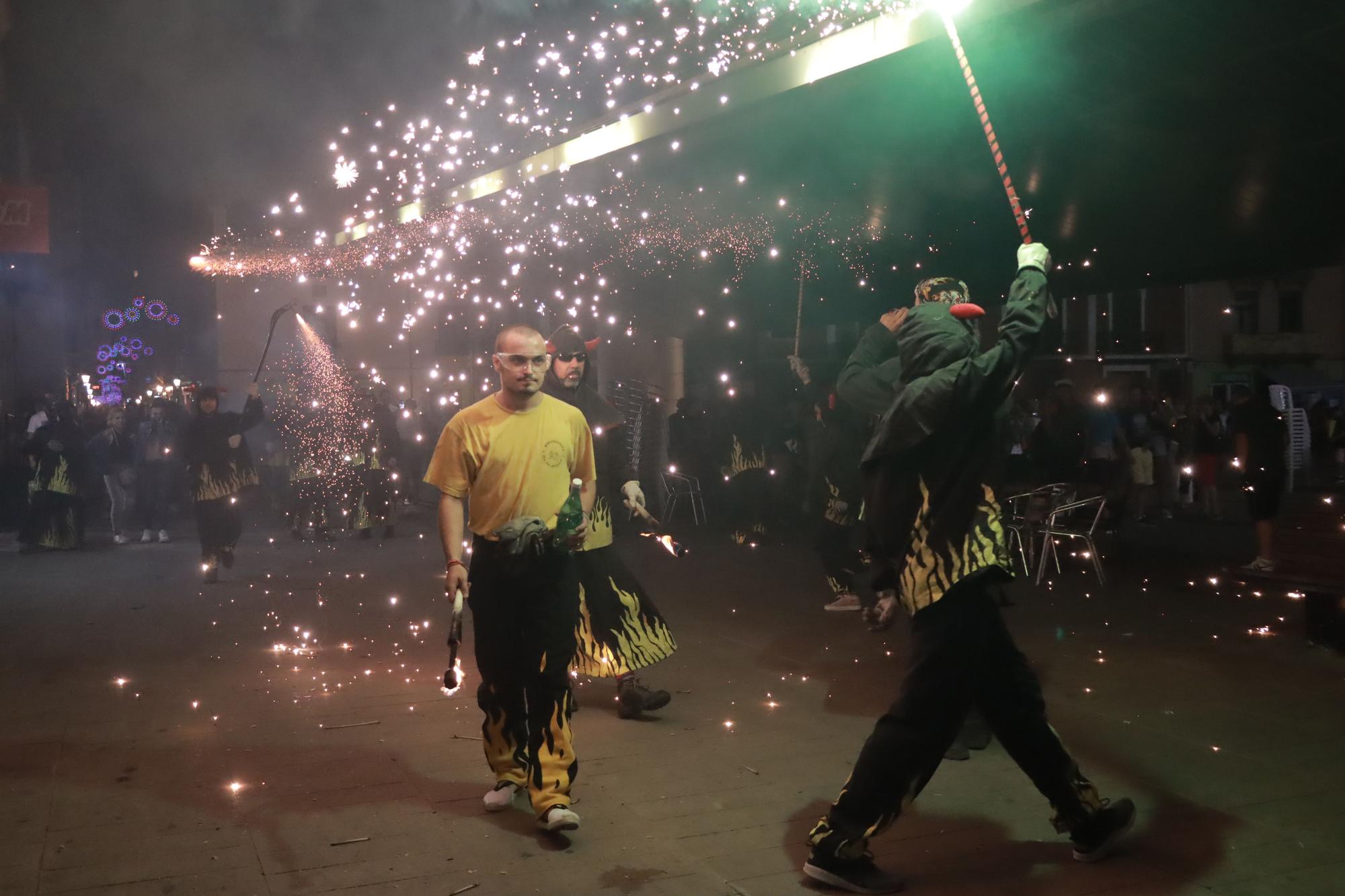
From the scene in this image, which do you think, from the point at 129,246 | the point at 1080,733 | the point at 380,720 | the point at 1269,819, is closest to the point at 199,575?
the point at 380,720

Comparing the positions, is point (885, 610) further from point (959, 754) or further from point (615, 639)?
point (615, 639)

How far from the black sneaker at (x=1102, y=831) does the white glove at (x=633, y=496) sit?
7.37 ft

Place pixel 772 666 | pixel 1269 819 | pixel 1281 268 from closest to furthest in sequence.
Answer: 1. pixel 1269 819
2. pixel 772 666
3. pixel 1281 268

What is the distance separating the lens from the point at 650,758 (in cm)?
527

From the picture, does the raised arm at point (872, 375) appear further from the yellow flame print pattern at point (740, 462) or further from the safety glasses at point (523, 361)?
the yellow flame print pattern at point (740, 462)

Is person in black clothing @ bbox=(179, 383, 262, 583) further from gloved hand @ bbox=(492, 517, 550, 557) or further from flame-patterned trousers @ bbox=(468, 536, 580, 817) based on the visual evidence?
gloved hand @ bbox=(492, 517, 550, 557)

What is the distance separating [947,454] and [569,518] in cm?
146

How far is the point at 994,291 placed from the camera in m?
17.6

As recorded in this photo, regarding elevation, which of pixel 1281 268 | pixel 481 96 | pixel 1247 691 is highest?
pixel 481 96

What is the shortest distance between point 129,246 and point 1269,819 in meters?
40.8

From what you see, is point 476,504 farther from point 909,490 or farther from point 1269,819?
point 1269,819

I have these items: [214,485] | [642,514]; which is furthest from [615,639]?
[214,485]

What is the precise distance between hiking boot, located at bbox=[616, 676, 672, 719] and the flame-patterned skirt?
17 centimetres

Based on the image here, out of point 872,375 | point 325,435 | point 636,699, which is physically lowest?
point 636,699
